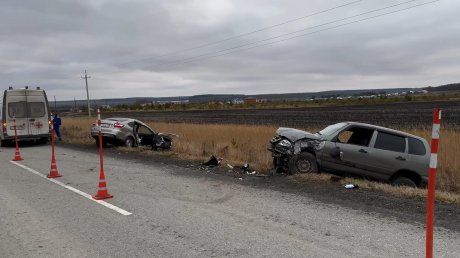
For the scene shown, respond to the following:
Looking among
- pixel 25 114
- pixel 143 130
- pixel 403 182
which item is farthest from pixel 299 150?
pixel 25 114

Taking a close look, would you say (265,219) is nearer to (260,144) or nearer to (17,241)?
(17,241)

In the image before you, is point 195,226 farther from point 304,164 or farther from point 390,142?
point 390,142

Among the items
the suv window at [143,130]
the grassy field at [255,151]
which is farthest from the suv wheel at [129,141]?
the grassy field at [255,151]

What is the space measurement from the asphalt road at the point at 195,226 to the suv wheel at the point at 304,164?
5.29 feet

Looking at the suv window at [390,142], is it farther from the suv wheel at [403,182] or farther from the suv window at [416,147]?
the suv wheel at [403,182]

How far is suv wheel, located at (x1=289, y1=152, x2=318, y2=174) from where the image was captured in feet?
35.3

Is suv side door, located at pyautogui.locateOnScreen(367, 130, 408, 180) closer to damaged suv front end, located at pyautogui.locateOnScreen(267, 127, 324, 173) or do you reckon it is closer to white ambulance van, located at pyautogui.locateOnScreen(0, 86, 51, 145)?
damaged suv front end, located at pyautogui.locateOnScreen(267, 127, 324, 173)

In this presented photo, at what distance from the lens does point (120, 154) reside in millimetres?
17344

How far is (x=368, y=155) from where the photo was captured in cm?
1061

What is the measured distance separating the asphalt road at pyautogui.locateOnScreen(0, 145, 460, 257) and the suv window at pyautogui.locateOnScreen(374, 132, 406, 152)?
3.20 meters

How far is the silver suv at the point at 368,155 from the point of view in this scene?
34.7 ft

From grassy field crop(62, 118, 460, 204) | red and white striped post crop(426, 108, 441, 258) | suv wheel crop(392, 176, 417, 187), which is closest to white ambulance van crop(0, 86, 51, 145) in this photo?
grassy field crop(62, 118, 460, 204)

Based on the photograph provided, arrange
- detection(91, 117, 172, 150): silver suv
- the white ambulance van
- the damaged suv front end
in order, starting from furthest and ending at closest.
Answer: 1. the white ambulance van
2. detection(91, 117, 172, 150): silver suv
3. the damaged suv front end

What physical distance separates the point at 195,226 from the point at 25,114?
61.3 feet
